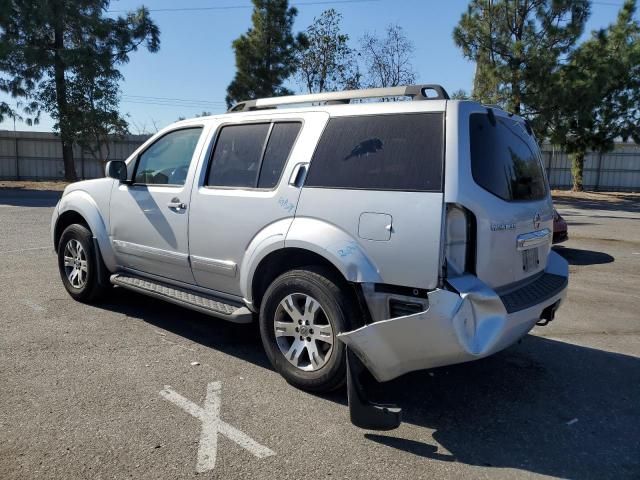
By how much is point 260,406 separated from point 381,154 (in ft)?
6.13

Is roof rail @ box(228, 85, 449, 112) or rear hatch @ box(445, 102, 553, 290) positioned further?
roof rail @ box(228, 85, 449, 112)

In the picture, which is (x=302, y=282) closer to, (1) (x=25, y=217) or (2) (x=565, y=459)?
(2) (x=565, y=459)

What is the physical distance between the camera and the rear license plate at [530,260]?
3.73 m

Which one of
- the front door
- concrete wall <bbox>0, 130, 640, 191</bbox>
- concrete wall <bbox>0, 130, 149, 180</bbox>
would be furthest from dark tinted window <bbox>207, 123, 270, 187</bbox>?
concrete wall <bbox>0, 130, 149, 180</bbox>

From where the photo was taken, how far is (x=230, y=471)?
9.36ft

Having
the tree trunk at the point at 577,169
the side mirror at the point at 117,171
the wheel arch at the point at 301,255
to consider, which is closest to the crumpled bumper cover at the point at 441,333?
the wheel arch at the point at 301,255

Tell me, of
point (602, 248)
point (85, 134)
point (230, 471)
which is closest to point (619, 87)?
point (602, 248)

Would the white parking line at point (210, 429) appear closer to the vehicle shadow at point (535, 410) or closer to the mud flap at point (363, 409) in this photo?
the mud flap at point (363, 409)

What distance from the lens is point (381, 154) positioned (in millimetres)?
3557

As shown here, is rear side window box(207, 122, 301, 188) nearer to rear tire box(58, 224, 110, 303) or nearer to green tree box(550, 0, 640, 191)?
rear tire box(58, 224, 110, 303)

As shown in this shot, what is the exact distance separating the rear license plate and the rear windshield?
0.38 meters

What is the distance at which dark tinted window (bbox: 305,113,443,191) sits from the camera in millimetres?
3348

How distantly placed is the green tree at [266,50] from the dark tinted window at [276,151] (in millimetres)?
24197

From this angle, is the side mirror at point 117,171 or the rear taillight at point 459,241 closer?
the rear taillight at point 459,241
